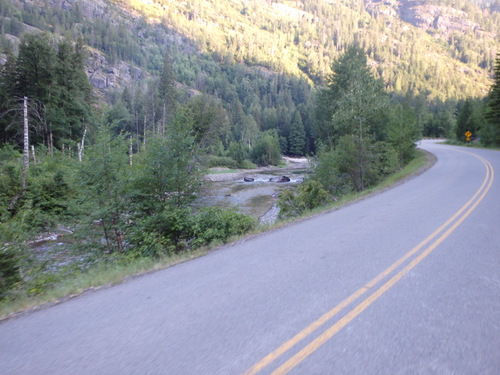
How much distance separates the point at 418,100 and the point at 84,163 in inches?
4486

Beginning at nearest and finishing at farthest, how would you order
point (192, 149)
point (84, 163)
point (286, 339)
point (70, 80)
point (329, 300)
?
point (286, 339) → point (329, 300) → point (84, 163) → point (192, 149) → point (70, 80)

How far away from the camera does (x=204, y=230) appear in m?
10.0

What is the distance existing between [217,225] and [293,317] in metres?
6.63

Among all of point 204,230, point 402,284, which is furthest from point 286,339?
point 204,230

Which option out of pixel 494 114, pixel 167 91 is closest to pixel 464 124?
pixel 494 114

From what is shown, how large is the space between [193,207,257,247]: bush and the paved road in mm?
2761

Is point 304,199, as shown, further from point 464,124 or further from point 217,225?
point 464,124

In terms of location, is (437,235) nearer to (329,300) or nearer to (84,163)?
(329,300)

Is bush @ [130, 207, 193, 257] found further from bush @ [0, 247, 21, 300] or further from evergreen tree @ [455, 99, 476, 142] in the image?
evergreen tree @ [455, 99, 476, 142]

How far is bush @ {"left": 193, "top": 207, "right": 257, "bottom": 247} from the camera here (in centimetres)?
959

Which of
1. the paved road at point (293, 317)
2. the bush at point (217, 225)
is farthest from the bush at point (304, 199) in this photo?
the paved road at point (293, 317)

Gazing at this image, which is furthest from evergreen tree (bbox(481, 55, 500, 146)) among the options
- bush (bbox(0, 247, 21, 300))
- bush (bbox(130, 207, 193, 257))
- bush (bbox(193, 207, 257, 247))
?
bush (bbox(0, 247, 21, 300))

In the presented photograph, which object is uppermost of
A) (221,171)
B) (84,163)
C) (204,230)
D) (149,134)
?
(149,134)

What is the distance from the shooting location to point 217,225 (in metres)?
10.1
